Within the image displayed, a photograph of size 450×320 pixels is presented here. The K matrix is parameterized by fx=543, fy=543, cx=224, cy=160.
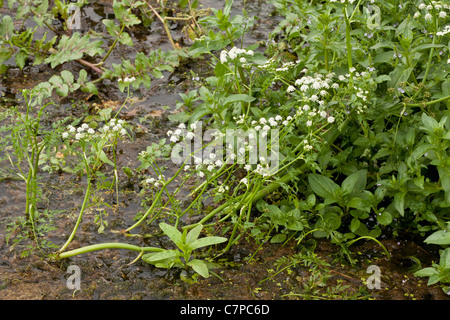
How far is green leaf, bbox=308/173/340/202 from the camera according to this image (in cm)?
296

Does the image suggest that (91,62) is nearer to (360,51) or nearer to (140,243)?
(140,243)

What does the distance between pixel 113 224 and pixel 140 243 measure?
0.70 feet

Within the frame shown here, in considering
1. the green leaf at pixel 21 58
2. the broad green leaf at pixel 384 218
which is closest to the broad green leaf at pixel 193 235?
the broad green leaf at pixel 384 218

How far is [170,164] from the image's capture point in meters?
3.58

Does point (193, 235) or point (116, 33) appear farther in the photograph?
point (116, 33)

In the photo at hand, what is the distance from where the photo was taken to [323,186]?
2980 millimetres

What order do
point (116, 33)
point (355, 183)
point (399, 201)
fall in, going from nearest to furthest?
1. point (399, 201)
2. point (355, 183)
3. point (116, 33)

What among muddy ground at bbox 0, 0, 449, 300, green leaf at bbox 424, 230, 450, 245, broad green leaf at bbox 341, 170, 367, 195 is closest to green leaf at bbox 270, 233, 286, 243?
muddy ground at bbox 0, 0, 449, 300

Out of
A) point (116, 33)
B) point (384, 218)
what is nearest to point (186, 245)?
point (384, 218)

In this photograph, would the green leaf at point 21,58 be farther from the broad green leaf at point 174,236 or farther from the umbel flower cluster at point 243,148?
the broad green leaf at point 174,236

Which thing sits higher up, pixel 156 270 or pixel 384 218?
pixel 384 218

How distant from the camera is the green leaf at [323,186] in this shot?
2961 mm

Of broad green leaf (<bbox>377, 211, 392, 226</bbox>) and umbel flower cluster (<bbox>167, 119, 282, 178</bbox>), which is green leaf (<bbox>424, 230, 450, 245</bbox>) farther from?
umbel flower cluster (<bbox>167, 119, 282, 178</bbox>)

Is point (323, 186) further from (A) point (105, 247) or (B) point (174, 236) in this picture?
(A) point (105, 247)
